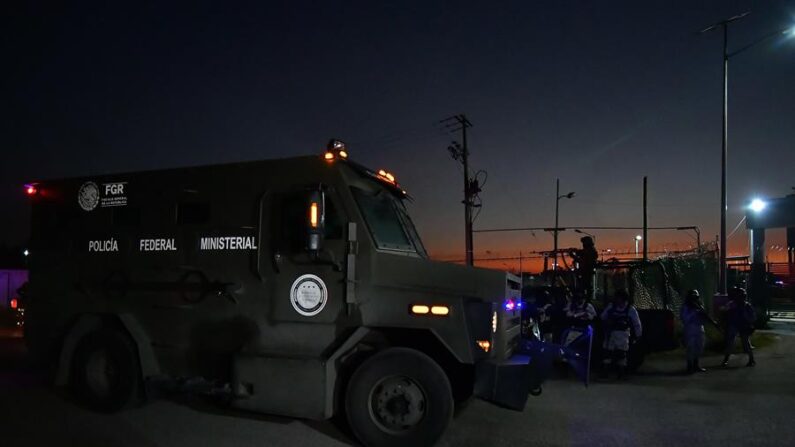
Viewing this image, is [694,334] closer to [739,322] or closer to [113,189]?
[739,322]

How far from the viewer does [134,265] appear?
6.91 metres

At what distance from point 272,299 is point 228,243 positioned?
0.78 m

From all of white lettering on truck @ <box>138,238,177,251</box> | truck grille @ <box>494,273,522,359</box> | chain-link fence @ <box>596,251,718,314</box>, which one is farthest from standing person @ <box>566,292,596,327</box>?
white lettering on truck @ <box>138,238,177,251</box>

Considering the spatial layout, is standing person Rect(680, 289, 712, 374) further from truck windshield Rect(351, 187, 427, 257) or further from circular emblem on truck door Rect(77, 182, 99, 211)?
circular emblem on truck door Rect(77, 182, 99, 211)

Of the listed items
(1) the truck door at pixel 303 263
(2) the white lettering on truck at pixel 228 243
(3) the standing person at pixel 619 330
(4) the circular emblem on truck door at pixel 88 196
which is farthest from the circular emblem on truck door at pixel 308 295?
(3) the standing person at pixel 619 330

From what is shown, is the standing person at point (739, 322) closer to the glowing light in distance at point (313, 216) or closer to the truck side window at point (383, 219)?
the truck side window at point (383, 219)

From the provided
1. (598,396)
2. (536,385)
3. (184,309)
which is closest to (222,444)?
(184,309)

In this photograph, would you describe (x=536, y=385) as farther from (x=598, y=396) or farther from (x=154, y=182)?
(x=154, y=182)

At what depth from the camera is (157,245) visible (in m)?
6.82

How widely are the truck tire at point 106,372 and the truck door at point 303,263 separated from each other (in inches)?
73.3

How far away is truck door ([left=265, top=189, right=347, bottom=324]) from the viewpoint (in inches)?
235

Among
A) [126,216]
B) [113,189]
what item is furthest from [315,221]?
[113,189]

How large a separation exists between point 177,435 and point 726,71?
15.5 m

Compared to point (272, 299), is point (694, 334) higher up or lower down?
lower down
